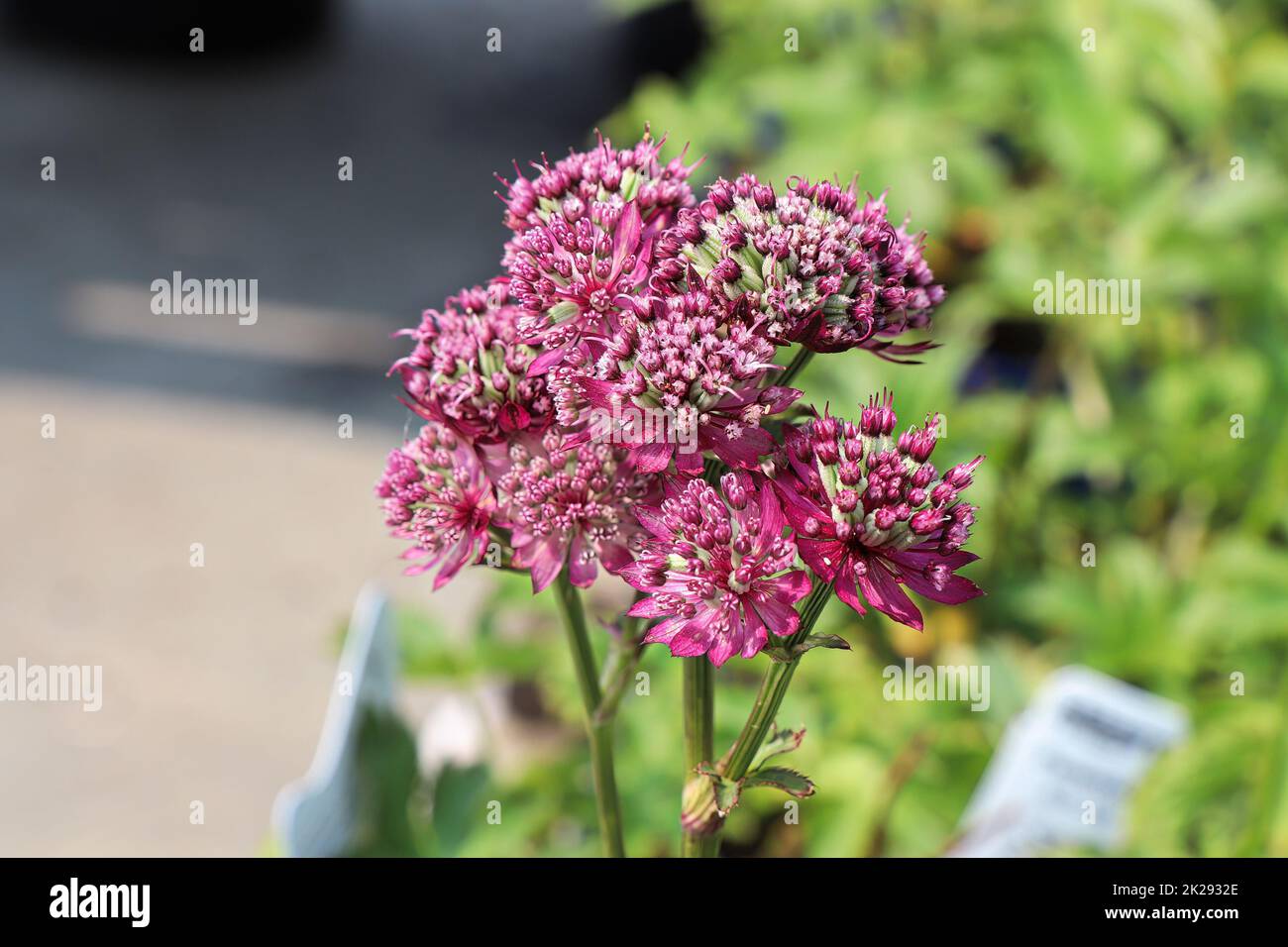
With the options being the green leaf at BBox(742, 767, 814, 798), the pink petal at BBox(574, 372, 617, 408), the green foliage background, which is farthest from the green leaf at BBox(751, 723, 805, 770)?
the green foliage background

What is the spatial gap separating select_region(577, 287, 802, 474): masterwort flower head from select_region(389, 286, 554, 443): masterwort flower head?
0.19 ft

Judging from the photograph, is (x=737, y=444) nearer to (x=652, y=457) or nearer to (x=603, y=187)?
(x=652, y=457)

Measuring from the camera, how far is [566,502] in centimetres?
69

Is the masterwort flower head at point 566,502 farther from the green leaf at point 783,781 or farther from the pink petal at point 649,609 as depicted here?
the green leaf at point 783,781

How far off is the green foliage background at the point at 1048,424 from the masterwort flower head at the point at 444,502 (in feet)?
2.89

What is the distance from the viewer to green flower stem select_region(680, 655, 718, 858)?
69 centimetres

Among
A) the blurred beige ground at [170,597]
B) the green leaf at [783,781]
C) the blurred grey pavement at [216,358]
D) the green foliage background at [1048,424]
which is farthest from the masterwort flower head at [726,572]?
the blurred beige ground at [170,597]

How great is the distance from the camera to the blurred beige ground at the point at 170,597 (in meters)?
2.90

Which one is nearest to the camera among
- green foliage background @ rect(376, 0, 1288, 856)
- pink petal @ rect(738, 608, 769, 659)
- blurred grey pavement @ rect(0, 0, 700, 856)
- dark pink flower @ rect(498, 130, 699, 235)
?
pink petal @ rect(738, 608, 769, 659)

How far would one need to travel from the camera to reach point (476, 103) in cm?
629

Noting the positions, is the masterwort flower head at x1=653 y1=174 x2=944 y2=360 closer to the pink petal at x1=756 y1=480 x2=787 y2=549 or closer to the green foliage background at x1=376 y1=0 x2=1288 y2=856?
the pink petal at x1=756 y1=480 x2=787 y2=549

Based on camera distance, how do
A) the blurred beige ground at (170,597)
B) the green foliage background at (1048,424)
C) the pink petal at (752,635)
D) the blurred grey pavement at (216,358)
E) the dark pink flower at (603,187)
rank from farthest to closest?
1. the blurred grey pavement at (216,358)
2. the blurred beige ground at (170,597)
3. the green foliage background at (1048,424)
4. the dark pink flower at (603,187)
5. the pink petal at (752,635)

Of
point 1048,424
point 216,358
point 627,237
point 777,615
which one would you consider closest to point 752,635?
point 777,615
